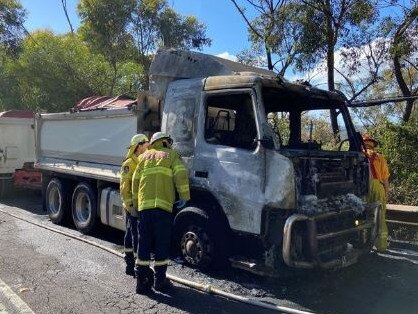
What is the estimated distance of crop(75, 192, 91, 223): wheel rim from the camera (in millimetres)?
8590

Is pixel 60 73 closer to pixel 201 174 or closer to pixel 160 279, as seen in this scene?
pixel 201 174

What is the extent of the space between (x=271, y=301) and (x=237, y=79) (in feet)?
8.39

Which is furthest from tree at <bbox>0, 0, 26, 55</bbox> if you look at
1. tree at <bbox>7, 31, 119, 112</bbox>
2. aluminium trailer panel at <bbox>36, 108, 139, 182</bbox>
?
aluminium trailer panel at <bbox>36, 108, 139, 182</bbox>

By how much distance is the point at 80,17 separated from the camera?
75.2ft

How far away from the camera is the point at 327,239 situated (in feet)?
17.6

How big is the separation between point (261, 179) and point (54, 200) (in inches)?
223

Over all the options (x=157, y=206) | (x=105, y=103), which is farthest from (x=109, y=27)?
(x=157, y=206)

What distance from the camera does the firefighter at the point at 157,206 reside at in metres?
5.29

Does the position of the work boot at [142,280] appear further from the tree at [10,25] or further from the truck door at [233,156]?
the tree at [10,25]

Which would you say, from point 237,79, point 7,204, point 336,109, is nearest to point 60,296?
point 237,79

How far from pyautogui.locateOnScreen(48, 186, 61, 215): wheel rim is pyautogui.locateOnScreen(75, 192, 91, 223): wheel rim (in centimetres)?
75

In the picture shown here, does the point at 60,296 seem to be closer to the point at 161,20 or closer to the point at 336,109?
the point at 336,109

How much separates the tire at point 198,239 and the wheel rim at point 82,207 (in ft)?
9.85

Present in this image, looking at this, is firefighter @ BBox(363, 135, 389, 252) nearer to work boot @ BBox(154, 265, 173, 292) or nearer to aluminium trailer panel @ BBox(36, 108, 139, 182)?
work boot @ BBox(154, 265, 173, 292)
